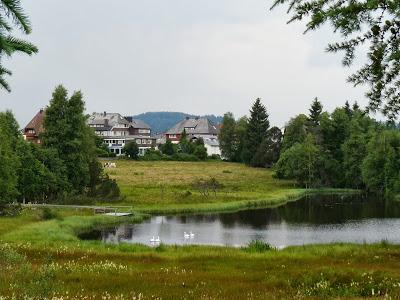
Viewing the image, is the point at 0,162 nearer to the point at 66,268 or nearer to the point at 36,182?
the point at 36,182

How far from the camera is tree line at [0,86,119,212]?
2367 inches

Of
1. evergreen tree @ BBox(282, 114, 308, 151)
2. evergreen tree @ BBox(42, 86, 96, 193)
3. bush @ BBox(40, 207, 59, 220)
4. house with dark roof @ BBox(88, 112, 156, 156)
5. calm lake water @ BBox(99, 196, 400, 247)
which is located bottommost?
calm lake water @ BBox(99, 196, 400, 247)

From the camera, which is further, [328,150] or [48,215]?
[328,150]

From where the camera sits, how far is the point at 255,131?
465 ft

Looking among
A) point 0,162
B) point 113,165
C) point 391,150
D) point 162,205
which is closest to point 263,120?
point 113,165

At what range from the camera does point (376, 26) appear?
28.8 feet

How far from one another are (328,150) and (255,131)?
1237 inches

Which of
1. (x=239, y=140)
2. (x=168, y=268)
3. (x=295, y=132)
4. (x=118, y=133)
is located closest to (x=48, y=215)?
(x=168, y=268)

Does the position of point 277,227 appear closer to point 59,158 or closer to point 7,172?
point 7,172

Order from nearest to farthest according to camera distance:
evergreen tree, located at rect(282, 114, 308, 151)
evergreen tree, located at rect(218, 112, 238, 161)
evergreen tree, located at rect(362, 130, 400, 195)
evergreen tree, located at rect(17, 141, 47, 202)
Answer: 1. evergreen tree, located at rect(17, 141, 47, 202)
2. evergreen tree, located at rect(362, 130, 400, 195)
3. evergreen tree, located at rect(282, 114, 308, 151)
4. evergreen tree, located at rect(218, 112, 238, 161)

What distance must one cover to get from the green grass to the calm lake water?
4683 millimetres

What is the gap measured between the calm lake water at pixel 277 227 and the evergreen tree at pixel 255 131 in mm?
68376

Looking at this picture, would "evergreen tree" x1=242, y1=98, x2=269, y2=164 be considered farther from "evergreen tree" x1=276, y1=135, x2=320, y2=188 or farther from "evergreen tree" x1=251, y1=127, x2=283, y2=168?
"evergreen tree" x1=276, y1=135, x2=320, y2=188

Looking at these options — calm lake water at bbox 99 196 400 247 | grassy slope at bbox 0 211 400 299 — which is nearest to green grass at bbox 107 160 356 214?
calm lake water at bbox 99 196 400 247
